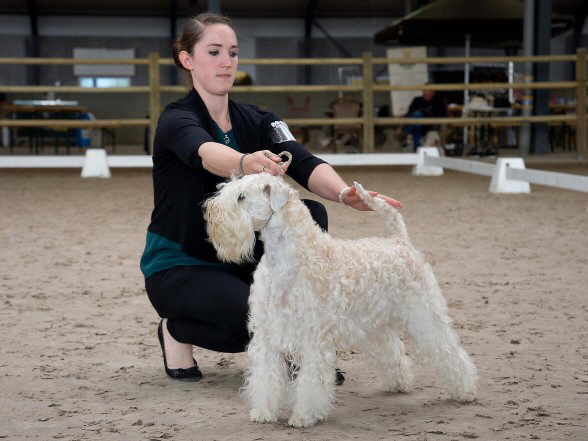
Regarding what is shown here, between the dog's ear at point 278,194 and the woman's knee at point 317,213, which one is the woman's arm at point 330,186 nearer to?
the woman's knee at point 317,213

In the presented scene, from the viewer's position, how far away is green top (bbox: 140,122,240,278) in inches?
110

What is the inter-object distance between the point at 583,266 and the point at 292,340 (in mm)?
2689

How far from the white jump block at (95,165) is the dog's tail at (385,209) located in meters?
8.00

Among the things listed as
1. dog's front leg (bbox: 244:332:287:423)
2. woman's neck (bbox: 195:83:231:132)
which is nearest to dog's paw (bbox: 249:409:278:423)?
dog's front leg (bbox: 244:332:287:423)

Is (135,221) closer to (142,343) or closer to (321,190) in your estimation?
(142,343)

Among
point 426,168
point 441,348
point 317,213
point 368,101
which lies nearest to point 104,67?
point 368,101

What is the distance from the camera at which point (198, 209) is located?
271 centimetres

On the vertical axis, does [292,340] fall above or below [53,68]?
below

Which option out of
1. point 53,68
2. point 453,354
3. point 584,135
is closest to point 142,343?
point 453,354

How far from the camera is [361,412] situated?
2.40 meters

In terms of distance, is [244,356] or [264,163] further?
[244,356]

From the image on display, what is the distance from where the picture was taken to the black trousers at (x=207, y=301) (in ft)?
8.71

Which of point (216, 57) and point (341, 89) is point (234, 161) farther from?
point (341, 89)

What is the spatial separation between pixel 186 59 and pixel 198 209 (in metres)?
0.50
